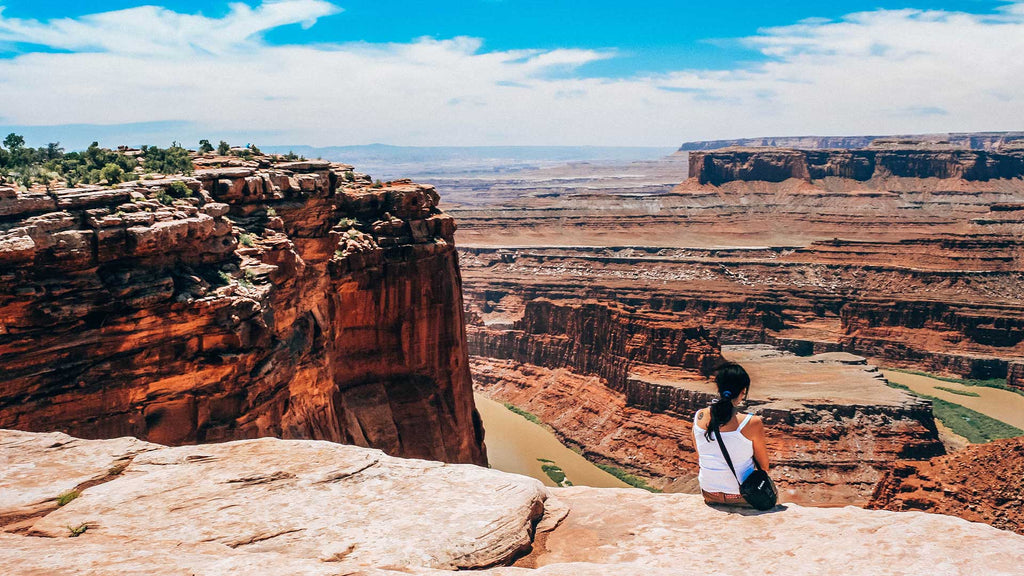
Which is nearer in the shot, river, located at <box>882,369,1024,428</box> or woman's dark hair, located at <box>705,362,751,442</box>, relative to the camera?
woman's dark hair, located at <box>705,362,751,442</box>

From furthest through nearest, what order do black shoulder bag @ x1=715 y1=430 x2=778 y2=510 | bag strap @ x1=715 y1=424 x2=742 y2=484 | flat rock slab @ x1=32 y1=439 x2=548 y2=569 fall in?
bag strap @ x1=715 y1=424 x2=742 y2=484, black shoulder bag @ x1=715 y1=430 x2=778 y2=510, flat rock slab @ x1=32 y1=439 x2=548 y2=569

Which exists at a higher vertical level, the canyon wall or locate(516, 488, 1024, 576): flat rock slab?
locate(516, 488, 1024, 576): flat rock slab

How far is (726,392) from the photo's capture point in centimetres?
780

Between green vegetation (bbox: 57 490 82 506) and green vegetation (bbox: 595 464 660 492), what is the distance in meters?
33.2

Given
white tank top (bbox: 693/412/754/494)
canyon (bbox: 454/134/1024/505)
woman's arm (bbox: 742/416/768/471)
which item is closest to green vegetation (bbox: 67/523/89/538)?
white tank top (bbox: 693/412/754/494)

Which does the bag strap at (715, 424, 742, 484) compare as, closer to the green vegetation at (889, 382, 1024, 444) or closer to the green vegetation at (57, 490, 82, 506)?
the green vegetation at (57, 490, 82, 506)

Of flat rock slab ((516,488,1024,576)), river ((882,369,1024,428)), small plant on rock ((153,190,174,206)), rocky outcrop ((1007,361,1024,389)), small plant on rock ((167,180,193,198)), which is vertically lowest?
river ((882,369,1024,428))

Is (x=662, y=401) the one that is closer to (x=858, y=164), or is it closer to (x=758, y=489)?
(x=758, y=489)

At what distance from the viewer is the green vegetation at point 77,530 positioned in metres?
6.57

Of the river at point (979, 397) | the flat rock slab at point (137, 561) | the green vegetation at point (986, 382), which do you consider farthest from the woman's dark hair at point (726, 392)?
the green vegetation at point (986, 382)

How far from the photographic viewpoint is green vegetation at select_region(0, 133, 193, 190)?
15031 millimetres

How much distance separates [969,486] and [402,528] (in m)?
17.9

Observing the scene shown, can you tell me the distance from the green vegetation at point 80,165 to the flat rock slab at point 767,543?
1227 centimetres

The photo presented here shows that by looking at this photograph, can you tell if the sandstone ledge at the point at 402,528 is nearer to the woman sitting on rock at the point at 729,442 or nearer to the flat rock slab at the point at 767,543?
the flat rock slab at the point at 767,543
